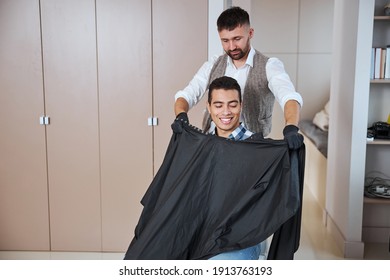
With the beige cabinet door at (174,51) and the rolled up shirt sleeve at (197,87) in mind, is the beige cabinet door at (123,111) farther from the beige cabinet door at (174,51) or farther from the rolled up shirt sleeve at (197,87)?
the rolled up shirt sleeve at (197,87)

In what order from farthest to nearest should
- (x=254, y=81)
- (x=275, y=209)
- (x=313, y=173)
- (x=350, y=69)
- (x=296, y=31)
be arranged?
(x=296, y=31)
(x=313, y=173)
(x=350, y=69)
(x=254, y=81)
(x=275, y=209)

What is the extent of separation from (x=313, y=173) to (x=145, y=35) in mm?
1989

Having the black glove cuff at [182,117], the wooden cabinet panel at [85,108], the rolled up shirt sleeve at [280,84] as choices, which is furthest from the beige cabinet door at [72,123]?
the rolled up shirt sleeve at [280,84]

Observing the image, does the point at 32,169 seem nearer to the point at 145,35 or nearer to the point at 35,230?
the point at 35,230

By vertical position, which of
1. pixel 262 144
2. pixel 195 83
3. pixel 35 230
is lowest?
pixel 35 230

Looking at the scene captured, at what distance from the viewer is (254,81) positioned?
2176 mm

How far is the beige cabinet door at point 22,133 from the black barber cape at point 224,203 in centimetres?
121

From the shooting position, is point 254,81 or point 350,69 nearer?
point 254,81

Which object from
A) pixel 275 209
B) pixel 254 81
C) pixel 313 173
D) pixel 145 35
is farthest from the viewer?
pixel 313 173

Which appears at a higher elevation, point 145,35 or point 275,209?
point 145,35

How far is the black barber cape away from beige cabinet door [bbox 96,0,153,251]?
982mm

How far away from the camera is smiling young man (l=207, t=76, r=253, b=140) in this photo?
190cm

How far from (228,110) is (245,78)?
0.34 meters

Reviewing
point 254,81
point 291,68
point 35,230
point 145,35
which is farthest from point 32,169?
point 291,68
